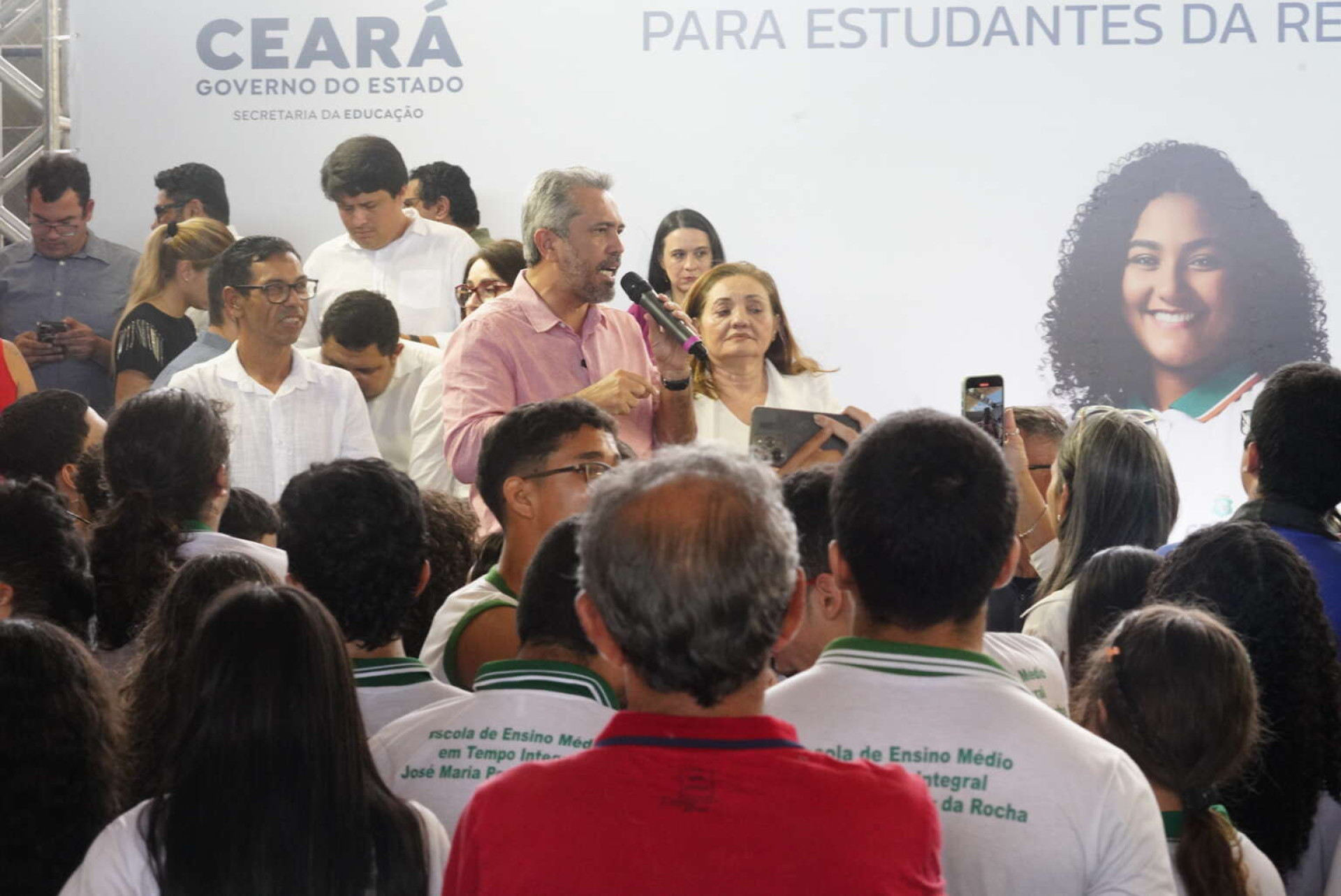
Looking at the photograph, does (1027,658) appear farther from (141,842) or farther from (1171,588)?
(141,842)

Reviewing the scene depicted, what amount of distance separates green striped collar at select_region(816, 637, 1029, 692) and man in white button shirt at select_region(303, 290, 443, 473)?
11.4 feet

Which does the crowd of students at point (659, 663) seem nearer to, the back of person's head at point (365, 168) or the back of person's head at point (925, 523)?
the back of person's head at point (925, 523)

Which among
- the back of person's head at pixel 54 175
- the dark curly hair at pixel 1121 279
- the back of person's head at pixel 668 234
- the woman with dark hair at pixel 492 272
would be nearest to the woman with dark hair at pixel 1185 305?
the dark curly hair at pixel 1121 279

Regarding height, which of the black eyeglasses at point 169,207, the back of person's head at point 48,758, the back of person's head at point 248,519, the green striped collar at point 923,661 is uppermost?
the black eyeglasses at point 169,207

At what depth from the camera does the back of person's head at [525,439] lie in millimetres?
2768

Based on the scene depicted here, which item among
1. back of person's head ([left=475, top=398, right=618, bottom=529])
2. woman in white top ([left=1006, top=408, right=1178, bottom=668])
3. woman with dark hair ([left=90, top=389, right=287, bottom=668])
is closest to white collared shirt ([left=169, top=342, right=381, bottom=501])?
woman with dark hair ([left=90, top=389, right=287, bottom=668])

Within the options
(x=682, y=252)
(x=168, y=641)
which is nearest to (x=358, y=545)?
(x=168, y=641)

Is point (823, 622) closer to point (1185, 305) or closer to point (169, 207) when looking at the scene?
point (1185, 305)

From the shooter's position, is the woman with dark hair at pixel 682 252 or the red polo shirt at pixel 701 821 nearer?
the red polo shirt at pixel 701 821

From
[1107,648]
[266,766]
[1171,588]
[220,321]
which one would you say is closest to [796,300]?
[220,321]

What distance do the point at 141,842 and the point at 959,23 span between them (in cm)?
439

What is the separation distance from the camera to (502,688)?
6.12 feet

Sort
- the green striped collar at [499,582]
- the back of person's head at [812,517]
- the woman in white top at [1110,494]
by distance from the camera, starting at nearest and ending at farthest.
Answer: the back of person's head at [812,517] < the green striped collar at [499,582] < the woman in white top at [1110,494]

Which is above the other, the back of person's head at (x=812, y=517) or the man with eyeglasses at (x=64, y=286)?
the man with eyeglasses at (x=64, y=286)
